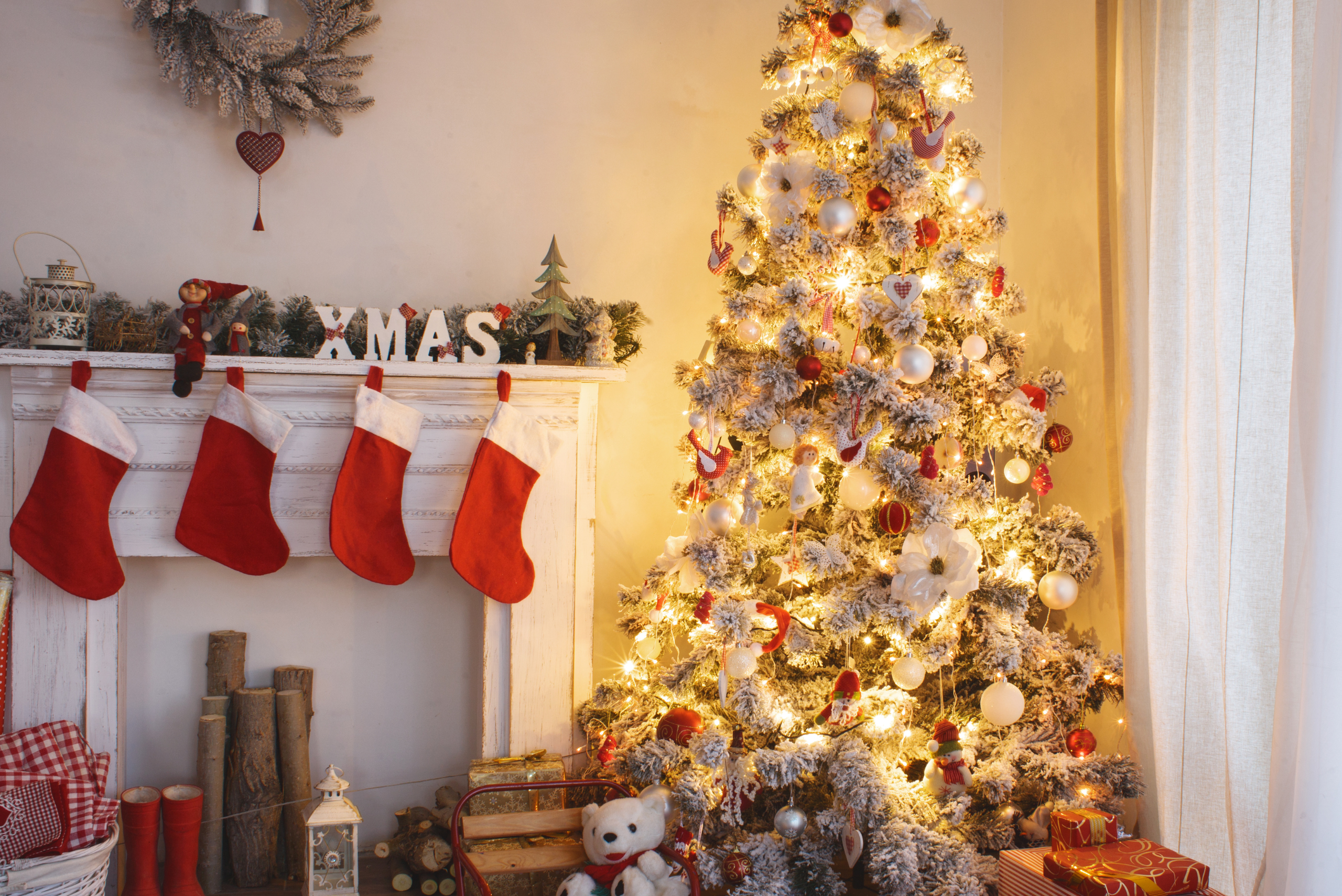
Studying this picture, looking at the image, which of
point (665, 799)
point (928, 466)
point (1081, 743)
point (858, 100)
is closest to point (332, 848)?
point (665, 799)

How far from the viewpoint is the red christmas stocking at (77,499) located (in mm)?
1957

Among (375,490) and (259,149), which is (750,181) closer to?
(375,490)

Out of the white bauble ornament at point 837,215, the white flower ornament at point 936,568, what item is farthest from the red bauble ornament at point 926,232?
the white flower ornament at point 936,568

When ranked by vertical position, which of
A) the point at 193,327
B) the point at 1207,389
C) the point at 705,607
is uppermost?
the point at 193,327

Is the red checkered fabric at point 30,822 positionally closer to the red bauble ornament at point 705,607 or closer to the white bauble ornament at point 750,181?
the red bauble ornament at point 705,607

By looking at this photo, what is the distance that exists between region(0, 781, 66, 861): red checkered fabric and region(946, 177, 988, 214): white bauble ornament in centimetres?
231

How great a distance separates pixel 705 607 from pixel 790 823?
1.61 feet

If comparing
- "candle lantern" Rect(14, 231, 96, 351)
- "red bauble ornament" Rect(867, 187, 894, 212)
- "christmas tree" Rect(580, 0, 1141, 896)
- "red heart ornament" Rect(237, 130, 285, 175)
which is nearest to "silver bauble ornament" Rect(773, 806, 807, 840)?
"christmas tree" Rect(580, 0, 1141, 896)

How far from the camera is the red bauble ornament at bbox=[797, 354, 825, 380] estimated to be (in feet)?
6.13

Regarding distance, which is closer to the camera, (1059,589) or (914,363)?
(914,363)

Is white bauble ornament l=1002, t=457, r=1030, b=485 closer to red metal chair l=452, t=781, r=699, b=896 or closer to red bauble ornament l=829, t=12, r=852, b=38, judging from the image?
red bauble ornament l=829, t=12, r=852, b=38

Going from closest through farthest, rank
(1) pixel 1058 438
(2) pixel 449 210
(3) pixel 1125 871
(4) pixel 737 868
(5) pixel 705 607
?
(3) pixel 1125 871 < (4) pixel 737 868 < (5) pixel 705 607 < (1) pixel 1058 438 < (2) pixel 449 210

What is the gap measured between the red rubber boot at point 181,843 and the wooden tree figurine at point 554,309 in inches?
54.0

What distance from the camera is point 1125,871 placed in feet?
5.08
